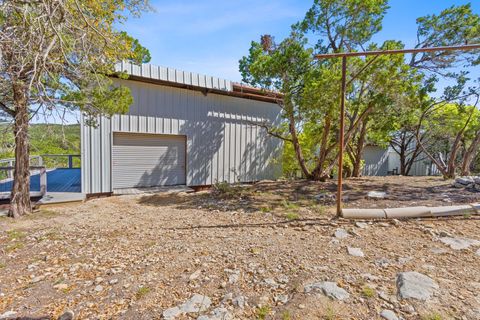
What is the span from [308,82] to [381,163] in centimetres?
1319

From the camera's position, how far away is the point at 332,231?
360cm

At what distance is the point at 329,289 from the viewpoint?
225cm

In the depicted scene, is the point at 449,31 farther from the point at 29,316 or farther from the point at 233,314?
the point at 29,316

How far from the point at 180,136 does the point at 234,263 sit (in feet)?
19.3

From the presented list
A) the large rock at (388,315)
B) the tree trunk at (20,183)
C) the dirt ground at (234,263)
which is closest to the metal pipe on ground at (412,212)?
the dirt ground at (234,263)

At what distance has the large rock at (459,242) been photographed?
3019mm

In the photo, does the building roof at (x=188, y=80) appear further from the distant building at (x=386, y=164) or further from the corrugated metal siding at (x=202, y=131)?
the distant building at (x=386, y=164)

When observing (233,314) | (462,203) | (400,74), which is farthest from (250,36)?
(233,314)

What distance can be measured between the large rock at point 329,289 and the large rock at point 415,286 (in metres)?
0.47

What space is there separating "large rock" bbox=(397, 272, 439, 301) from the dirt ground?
→ 0.06 metres

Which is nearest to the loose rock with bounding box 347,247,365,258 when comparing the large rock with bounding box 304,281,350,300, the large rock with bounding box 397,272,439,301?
the large rock with bounding box 397,272,439,301

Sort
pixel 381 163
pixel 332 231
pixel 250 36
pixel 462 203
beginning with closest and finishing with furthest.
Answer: pixel 332 231, pixel 462 203, pixel 250 36, pixel 381 163

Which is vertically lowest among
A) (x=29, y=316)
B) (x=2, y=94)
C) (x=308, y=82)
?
(x=29, y=316)

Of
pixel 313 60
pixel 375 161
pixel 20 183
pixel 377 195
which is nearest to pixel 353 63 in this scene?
pixel 313 60
